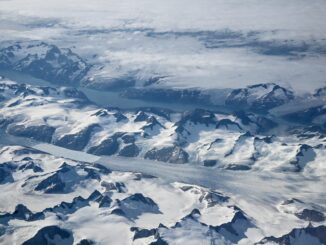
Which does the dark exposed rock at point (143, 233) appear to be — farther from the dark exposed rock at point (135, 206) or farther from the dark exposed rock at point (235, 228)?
the dark exposed rock at point (235, 228)

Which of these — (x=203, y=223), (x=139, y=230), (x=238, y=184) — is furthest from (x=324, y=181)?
(x=139, y=230)

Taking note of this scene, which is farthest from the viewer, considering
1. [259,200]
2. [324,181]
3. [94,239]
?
[324,181]

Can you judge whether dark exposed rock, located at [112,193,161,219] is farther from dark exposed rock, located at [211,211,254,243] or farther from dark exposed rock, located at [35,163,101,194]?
dark exposed rock, located at [35,163,101,194]

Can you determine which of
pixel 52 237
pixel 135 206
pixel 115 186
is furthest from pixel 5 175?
Result: pixel 135 206

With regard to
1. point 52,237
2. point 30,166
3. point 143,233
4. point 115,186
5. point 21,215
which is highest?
point 21,215

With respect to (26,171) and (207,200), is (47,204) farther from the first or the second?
(207,200)

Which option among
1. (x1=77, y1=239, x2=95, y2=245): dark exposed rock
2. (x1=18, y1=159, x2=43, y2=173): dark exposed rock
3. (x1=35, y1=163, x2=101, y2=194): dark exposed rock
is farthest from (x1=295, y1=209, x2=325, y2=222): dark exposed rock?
(x1=18, y1=159, x2=43, y2=173): dark exposed rock

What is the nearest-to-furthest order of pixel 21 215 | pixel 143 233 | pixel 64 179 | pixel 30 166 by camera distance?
pixel 143 233
pixel 21 215
pixel 64 179
pixel 30 166

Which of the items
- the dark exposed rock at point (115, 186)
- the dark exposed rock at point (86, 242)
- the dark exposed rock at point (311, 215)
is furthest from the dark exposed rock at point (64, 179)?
the dark exposed rock at point (311, 215)

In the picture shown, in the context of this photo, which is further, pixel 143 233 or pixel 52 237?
pixel 143 233

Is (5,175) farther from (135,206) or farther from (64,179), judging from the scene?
(135,206)

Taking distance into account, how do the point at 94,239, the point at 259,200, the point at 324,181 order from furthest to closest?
1. the point at 324,181
2. the point at 259,200
3. the point at 94,239
